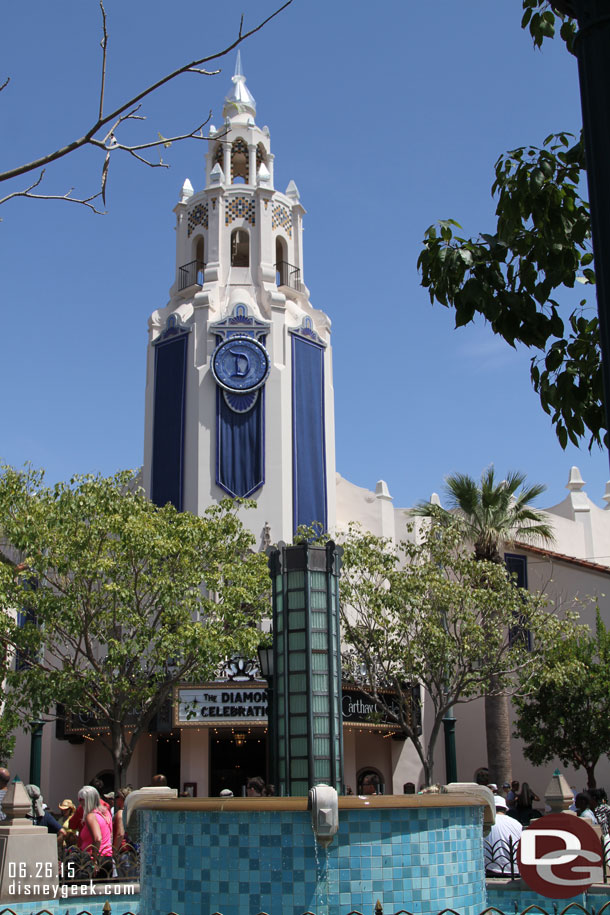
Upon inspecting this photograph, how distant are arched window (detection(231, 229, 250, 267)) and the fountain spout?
29886mm

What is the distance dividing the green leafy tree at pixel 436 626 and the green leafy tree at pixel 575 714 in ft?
6.80

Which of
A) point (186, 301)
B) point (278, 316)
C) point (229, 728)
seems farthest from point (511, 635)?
point (186, 301)

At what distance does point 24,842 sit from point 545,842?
248 inches

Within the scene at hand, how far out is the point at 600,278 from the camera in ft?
10.7

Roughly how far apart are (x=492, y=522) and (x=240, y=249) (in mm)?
14959

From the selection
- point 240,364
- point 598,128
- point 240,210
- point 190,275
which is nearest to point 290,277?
point 240,210

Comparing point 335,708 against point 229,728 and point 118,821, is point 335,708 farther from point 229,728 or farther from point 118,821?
point 229,728

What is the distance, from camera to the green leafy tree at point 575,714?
28.9 m

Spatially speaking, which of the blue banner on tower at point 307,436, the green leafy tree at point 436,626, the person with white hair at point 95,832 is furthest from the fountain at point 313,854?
the blue banner on tower at point 307,436

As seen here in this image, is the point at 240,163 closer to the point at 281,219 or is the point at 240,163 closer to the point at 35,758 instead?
the point at 281,219

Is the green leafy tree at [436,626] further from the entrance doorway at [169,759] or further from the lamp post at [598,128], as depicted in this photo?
the lamp post at [598,128]

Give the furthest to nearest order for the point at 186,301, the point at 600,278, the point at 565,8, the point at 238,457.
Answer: the point at 186,301 → the point at 238,457 → the point at 565,8 → the point at 600,278

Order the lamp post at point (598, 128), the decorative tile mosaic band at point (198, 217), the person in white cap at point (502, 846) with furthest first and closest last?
the decorative tile mosaic band at point (198, 217), the person in white cap at point (502, 846), the lamp post at point (598, 128)

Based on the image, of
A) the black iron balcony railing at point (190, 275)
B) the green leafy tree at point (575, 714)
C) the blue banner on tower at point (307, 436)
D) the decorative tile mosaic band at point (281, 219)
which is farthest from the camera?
the decorative tile mosaic band at point (281, 219)
